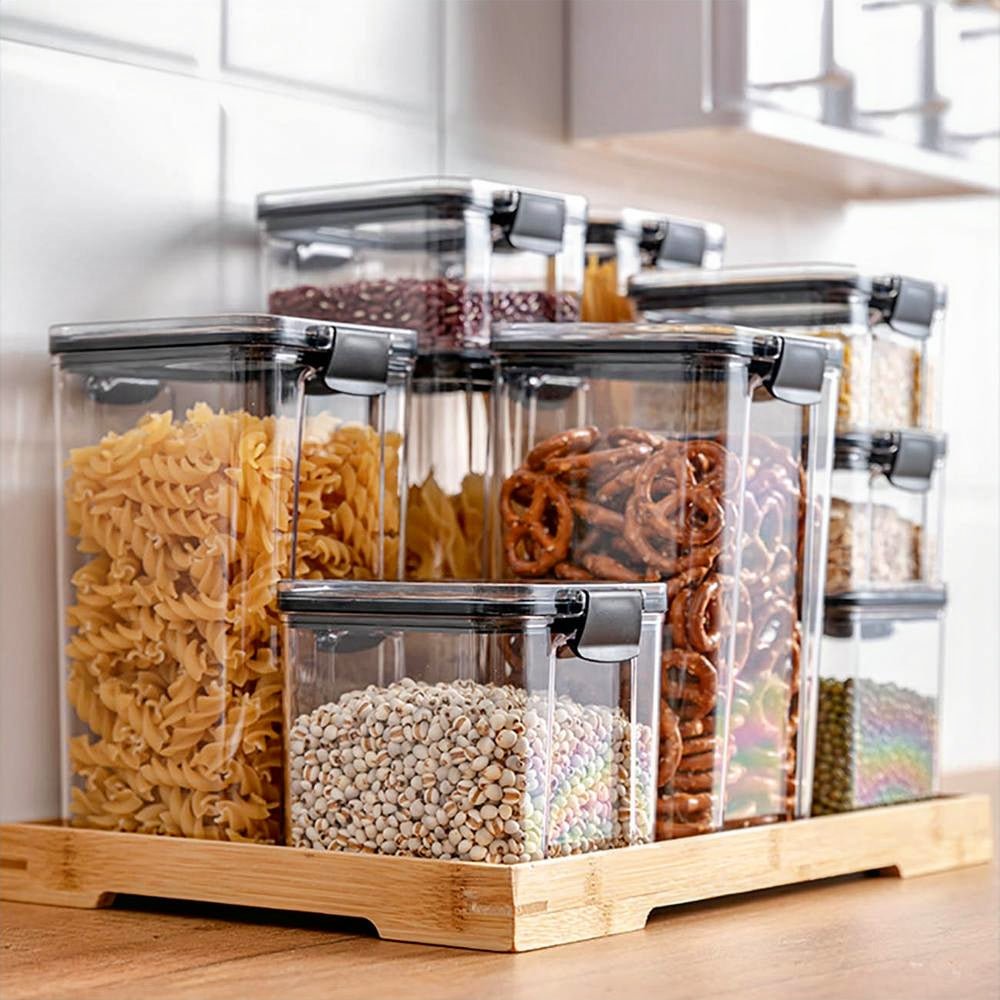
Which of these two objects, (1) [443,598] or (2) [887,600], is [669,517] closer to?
(1) [443,598]

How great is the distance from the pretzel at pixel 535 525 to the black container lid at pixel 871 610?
0.26 metres

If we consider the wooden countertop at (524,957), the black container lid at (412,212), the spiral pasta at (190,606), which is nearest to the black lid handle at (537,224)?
the black container lid at (412,212)

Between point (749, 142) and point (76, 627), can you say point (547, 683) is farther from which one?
point (749, 142)

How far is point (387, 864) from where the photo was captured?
107 centimetres

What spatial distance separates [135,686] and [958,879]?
562 millimetres

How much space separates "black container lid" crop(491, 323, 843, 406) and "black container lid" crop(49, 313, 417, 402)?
83mm

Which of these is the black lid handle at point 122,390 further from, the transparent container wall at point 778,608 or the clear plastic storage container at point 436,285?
the transparent container wall at point 778,608

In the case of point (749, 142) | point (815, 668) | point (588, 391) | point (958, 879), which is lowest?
point (958, 879)

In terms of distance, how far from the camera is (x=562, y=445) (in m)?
1.20

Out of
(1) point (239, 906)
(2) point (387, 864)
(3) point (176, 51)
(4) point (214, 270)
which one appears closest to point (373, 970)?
(2) point (387, 864)

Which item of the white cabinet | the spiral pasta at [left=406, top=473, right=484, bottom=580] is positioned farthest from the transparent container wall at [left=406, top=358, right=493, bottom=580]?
the white cabinet

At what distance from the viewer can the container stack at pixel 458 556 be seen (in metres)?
1.08

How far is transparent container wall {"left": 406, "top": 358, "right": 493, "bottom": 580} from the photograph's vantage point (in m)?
1.31

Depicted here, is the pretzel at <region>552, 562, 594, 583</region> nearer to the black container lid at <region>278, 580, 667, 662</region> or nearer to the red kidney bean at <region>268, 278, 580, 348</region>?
the black container lid at <region>278, 580, 667, 662</region>
